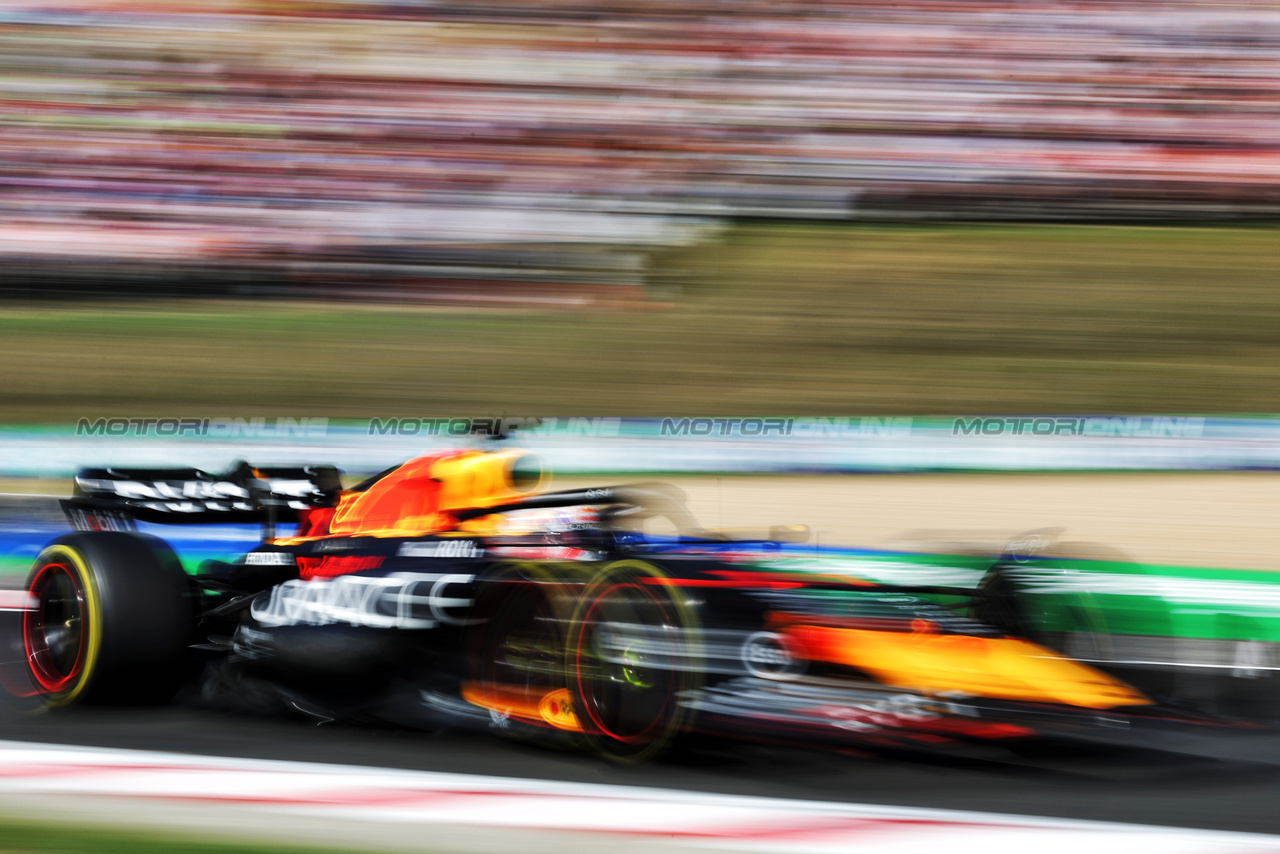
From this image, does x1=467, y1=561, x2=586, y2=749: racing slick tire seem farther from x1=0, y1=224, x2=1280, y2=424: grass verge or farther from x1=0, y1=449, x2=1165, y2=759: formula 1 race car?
x1=0, y1=224, x2=1280, y2=424: grass verge

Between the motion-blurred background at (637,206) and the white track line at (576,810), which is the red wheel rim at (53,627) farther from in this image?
the motion-blurred background at (637,206)

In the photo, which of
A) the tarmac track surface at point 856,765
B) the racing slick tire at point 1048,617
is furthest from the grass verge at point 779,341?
the racing slick tire at point 1048,617

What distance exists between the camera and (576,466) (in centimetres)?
694

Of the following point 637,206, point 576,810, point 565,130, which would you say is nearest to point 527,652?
point 576,810

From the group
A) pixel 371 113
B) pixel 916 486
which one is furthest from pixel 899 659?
pixel 371 113

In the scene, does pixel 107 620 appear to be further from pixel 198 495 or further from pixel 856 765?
pixel 856 765

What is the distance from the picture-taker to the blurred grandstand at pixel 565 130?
34.2 ft

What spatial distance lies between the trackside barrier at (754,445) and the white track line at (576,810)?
3309 mm

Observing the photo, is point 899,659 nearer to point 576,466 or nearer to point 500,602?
point 500,602

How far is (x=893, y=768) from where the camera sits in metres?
3.08

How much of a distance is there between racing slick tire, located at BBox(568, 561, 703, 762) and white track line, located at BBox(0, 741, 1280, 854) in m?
0.16

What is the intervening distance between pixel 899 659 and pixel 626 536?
31.5 inches

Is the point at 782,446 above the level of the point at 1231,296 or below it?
below

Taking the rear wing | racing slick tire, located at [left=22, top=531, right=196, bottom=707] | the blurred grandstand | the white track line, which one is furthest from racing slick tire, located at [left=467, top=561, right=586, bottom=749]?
the blurred grandstand
